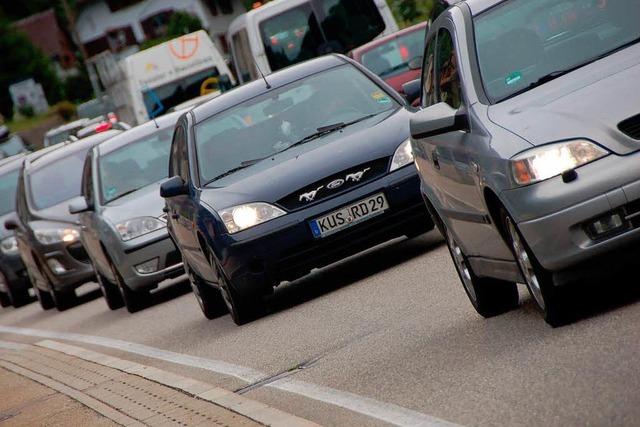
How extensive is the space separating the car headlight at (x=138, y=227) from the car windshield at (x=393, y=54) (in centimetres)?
981

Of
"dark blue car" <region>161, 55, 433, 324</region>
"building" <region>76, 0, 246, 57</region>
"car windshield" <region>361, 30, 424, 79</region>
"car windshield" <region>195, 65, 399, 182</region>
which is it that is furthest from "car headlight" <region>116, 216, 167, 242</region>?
"building" <region>76, 0, 246, 57</region>

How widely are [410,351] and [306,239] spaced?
3.33 m

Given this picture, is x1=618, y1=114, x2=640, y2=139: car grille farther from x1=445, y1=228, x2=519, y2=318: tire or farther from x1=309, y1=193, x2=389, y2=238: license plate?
x1=309, y1=193, x2=389, y2=238: license plate

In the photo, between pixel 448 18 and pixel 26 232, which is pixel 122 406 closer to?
pixel 448 18

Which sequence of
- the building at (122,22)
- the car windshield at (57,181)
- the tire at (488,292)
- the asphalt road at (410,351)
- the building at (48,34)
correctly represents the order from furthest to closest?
1. the building at (48,34)
2. the building at (122,22)
3. the car windshield at (57,181)
4. the tire at (488,292)
5. the asphalt road at (410,351)

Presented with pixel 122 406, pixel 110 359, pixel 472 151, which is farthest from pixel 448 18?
pixel 110 359

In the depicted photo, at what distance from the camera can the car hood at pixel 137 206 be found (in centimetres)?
1673

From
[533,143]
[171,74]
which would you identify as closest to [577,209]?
[533,143]

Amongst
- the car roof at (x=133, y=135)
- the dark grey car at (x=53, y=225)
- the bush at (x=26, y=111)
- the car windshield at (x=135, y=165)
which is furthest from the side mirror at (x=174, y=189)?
the bush at (x=26, y=111)

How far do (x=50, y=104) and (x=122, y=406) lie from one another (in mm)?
115061

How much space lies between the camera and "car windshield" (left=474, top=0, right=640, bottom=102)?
8602mm

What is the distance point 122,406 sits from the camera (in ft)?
32.7

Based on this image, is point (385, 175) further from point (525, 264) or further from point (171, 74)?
point (171, 74)

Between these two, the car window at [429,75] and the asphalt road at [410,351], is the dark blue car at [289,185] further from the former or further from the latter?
the car window at [429,75]
